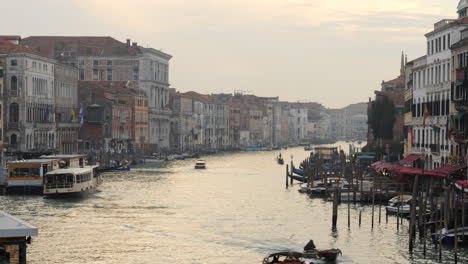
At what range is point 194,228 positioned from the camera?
1463 inches

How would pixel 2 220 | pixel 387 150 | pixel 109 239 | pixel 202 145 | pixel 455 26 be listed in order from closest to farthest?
pixel 2 220 < pixel 109 239 < pixel 455 26 < pixel 387 150 < pixel 202 145

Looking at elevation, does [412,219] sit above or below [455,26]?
below

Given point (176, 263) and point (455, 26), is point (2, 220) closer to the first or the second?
point (176, 263)

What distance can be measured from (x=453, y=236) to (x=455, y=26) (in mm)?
16895

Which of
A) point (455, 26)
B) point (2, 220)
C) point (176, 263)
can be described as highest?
point (455, 26)

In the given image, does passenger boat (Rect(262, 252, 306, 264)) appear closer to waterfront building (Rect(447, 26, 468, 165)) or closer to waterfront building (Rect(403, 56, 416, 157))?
waterfront building (Rect(447, 26, 468, 165))

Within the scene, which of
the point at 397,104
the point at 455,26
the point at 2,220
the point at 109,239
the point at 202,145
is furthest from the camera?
the point at 202,145

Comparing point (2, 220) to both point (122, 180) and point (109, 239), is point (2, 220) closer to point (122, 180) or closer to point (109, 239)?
point (109, 239)

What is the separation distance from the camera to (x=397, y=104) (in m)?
74.1

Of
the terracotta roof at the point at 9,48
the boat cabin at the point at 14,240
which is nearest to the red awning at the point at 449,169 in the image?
the boat cabin at the point at 14,240

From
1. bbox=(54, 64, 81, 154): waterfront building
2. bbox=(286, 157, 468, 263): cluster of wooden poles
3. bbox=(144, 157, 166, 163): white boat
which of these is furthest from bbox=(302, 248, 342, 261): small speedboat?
bbox=(144, 157, 166, 163): white boat

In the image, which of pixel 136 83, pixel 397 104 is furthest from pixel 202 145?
pixel 397 104

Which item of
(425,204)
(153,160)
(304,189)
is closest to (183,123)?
(153,160)

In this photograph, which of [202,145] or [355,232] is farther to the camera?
[202,145]
